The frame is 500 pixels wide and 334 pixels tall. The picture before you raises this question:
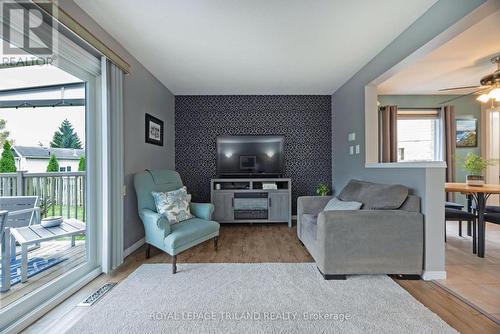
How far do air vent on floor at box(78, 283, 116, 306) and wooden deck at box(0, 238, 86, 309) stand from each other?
36 cm

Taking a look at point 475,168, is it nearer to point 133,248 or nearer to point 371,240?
point 371,240

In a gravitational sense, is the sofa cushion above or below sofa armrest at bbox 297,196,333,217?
above

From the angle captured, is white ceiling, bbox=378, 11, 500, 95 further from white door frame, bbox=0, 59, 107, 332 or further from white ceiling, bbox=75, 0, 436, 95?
white door frame, bbox=0, 59, 107, 332

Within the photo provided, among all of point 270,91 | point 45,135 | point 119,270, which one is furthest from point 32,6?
point 270,91

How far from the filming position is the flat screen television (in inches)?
166

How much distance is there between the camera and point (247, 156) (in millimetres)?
4207

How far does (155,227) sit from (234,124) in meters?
2.57

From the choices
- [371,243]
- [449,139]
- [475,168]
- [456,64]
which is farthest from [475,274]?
[449,139]

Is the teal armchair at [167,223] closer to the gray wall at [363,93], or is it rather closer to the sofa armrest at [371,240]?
the sofa armrest at [371,240]

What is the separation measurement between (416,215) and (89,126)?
10.6 ft

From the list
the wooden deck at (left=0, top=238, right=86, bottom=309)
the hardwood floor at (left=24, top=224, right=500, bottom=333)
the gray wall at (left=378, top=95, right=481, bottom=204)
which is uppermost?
the gray wall at (left=378, top=95, right=481, bottom=204)

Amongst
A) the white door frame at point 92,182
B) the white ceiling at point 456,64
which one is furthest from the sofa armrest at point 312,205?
the white door frame at point 92,182

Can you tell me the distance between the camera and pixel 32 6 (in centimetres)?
150

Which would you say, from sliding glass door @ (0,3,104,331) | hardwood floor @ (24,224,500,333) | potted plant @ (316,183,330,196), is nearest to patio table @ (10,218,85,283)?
sliding glass door @ (0,3,104,331)
